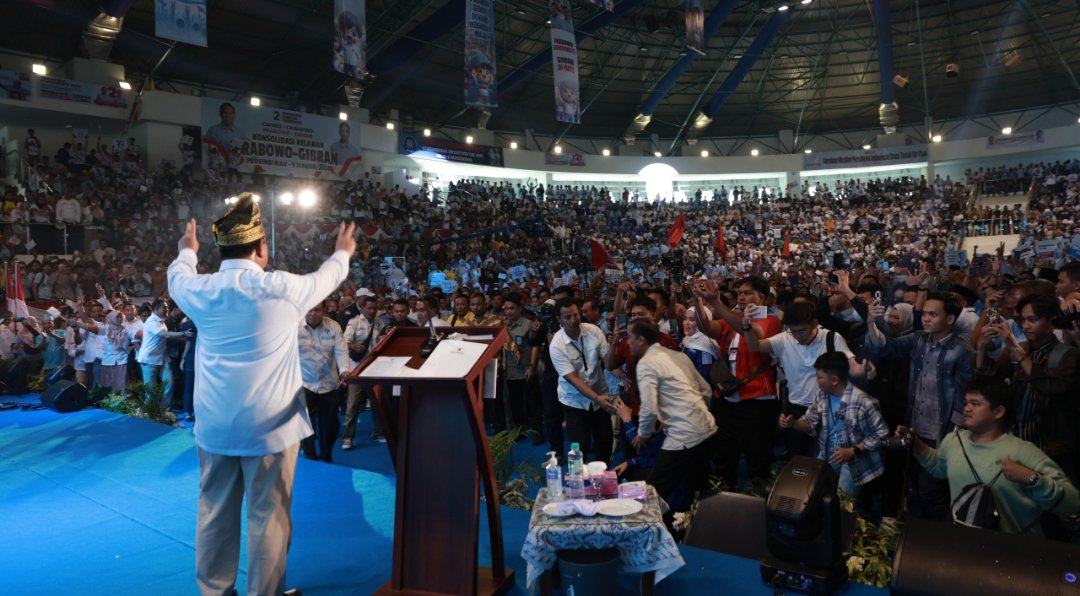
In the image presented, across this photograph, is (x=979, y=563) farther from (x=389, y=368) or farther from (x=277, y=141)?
(x=277, y=141)

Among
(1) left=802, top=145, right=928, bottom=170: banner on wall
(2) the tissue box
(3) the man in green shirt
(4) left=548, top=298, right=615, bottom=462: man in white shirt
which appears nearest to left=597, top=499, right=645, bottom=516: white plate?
(2) the tissue box

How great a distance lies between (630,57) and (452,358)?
2972 cm

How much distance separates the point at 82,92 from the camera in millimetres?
19328

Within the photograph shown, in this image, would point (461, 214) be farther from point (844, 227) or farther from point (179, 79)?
point (844, 227)

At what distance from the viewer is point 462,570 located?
3.13 meters

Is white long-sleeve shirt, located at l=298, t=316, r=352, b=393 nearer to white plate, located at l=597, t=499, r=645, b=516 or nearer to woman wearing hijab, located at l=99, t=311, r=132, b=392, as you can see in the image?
white plate, located at l=597, t=499, r=645, b=516

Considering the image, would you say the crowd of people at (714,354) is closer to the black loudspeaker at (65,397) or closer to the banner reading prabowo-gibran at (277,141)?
the black loudspeaker at (65,397)

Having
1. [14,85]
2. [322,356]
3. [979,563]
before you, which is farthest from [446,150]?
[979,563]

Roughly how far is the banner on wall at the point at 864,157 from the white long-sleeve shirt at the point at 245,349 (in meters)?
36.9

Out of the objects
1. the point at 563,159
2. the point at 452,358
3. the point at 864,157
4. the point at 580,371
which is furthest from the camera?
the point at 864,157

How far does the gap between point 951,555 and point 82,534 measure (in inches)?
191

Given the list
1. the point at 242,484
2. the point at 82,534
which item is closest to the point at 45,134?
the point at 82,534

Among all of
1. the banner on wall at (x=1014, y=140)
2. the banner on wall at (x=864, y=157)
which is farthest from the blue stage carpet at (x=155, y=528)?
the banner on wall at (x=1014, y=140)

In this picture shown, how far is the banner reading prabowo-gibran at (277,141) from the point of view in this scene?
21391 millimetres
